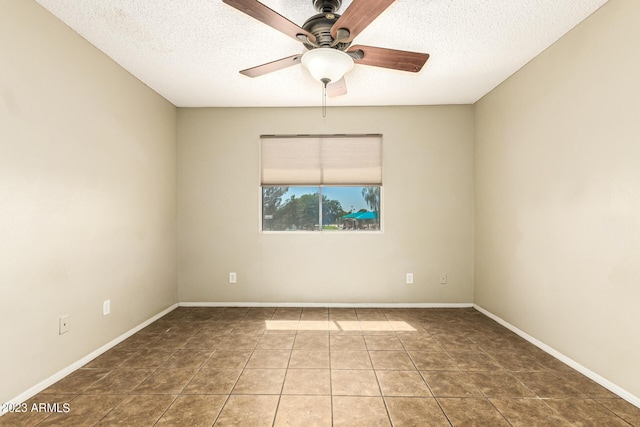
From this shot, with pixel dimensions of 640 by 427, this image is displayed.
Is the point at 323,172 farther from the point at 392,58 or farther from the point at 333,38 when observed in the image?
the point at 333,38

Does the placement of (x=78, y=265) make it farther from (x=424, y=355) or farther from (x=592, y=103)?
(x=592, y=103)

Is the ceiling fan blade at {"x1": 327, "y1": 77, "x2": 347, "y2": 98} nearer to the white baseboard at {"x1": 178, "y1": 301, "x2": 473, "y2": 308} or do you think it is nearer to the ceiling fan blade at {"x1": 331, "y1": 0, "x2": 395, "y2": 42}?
the ceiling fan blade at {"x1": 331, "y1": 0, "x2": 395, "y2": 42}

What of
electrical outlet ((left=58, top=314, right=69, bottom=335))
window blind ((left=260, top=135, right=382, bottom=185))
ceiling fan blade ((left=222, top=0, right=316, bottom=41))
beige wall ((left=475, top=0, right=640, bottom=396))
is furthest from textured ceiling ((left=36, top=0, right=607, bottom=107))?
electrical outlet ((left=58, top=314, right=69, bottom=335))

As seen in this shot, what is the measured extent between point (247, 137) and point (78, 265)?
7.75 ft

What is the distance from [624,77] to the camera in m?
2.08

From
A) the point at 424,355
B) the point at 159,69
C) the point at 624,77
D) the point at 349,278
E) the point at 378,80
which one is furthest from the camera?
the point at 349,278

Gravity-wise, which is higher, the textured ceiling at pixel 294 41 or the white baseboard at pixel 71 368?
the textured ceiling at pixel 294 41

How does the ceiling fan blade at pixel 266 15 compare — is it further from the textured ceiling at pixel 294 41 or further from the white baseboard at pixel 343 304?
the white baseboard at pixel 343 304

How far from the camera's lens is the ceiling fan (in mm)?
1665

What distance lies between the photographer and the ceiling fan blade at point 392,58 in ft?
6.88

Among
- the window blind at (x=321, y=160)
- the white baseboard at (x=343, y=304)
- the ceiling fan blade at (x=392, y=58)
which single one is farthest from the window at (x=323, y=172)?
the ceiling fan blade at (x=392, y=58)

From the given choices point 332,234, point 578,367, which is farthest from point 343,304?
point 578,367

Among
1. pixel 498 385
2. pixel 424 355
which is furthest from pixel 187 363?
pixel 498 385

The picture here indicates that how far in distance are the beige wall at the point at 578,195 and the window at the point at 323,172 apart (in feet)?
4.77
